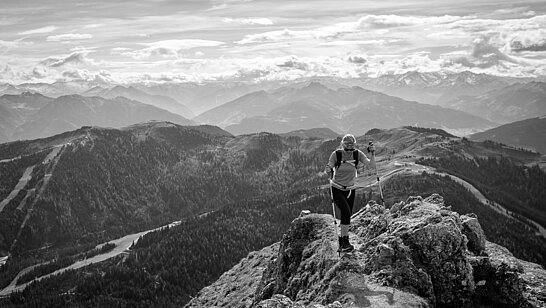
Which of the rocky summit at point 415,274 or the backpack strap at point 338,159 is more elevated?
the backpack strap at point 338,159

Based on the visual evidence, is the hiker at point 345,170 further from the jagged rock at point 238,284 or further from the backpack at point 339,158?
the jagged rock at point 238,284

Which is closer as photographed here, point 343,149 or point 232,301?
point 343,149

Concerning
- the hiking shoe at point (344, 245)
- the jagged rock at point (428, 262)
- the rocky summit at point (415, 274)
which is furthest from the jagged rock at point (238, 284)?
the jagged rock at point (428, 262)

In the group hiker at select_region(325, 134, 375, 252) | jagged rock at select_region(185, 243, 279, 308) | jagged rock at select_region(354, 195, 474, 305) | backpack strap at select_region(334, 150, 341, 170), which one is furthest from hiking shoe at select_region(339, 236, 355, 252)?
jagged rock at select_region(185, 243, 279, 308)

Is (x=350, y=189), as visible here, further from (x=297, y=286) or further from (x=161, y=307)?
(x=161, y=307)

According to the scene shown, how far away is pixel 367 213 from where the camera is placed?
166ft

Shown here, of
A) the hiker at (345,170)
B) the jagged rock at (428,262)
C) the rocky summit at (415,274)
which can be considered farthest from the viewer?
the hiker at (345,170)

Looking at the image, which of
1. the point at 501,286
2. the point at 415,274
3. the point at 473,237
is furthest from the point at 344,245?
the point at 473,237

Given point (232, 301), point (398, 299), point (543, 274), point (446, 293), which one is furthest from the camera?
point (232, 301)

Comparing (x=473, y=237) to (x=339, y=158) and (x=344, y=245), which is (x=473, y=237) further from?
(x=339, y=158)

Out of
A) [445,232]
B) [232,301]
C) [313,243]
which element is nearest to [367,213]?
[313,243]

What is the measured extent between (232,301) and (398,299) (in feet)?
160

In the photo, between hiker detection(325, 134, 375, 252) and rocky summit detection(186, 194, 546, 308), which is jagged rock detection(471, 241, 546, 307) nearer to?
rocky summit detection(186, 194, 546, 308)

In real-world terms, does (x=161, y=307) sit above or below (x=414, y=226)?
below
